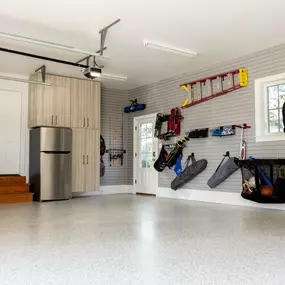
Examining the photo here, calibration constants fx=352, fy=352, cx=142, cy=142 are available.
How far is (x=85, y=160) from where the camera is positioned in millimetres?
8898

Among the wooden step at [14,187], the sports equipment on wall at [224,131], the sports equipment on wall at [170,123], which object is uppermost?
the sports equipment on wall at [170,123]

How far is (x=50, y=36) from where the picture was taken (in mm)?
6074

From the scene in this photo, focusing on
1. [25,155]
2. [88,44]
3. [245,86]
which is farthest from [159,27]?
[25,155]

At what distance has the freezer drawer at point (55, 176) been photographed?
7902 mm

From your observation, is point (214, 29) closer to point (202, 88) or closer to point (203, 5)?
point (203, 5)

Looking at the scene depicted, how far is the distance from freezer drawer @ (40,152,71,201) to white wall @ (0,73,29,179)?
91 centimetres

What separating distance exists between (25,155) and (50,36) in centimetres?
354

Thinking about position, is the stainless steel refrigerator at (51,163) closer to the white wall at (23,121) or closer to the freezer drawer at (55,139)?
the freezer drawer at (55,139)

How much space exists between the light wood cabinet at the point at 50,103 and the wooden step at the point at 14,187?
1.41 m

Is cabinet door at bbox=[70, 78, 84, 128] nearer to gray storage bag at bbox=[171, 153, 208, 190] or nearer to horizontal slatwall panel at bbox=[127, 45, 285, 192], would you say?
horizontal slatwall panel at bbox=[127, 45, 285, 192]

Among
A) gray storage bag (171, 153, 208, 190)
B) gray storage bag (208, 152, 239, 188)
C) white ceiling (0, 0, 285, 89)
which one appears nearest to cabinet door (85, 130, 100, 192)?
gray storage bag (171, 153, 208, 190)

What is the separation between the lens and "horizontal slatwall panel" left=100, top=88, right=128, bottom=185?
9938 mm

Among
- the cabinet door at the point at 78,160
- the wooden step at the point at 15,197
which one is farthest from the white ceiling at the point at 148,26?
the wooden step at the point at 15,197

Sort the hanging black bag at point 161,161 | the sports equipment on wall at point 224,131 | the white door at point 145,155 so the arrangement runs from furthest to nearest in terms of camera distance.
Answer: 1. the white door at point 145,155
2. the hanging black bag at point 161,161
3. the sports equipment on wall at point 224,131
